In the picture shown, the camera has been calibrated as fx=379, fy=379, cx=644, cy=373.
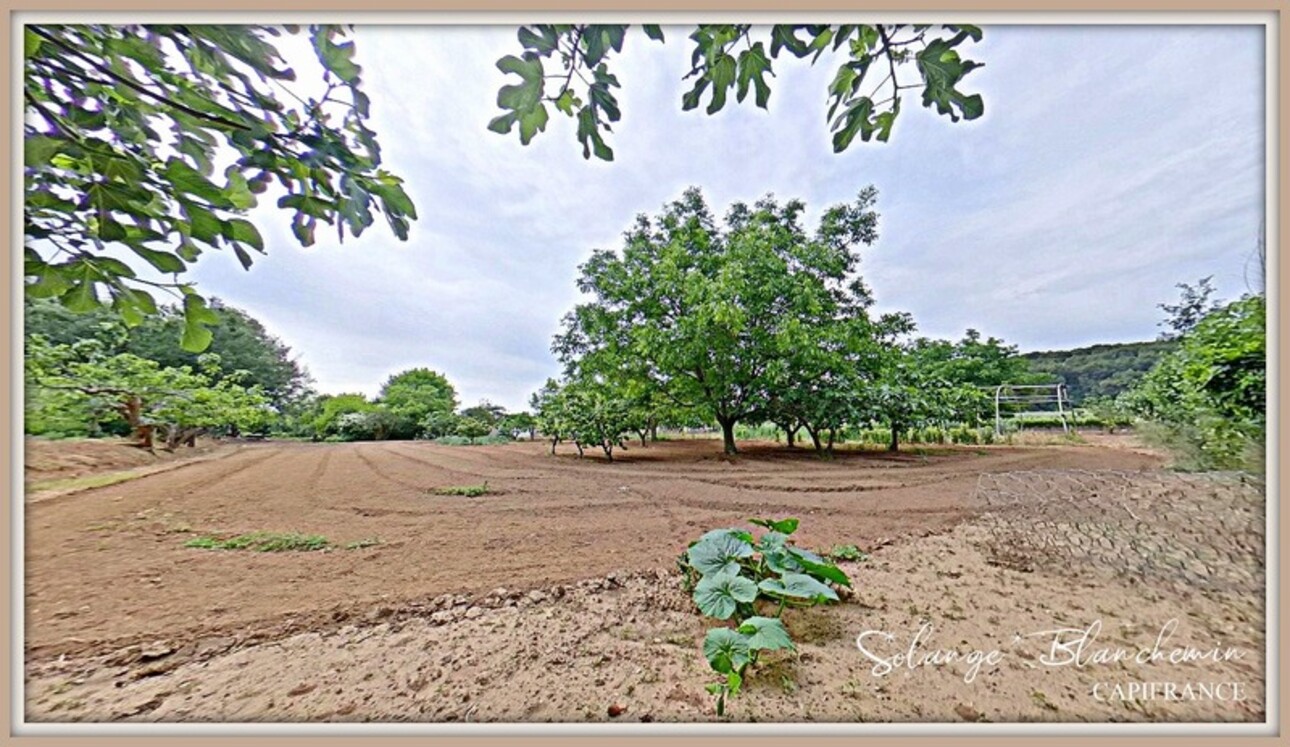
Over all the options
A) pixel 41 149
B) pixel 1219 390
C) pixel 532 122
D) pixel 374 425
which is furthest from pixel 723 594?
pixel 374 425

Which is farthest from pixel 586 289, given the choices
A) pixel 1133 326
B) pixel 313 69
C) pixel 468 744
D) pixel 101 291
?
pixel 1133 326

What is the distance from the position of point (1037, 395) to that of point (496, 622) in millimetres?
1863

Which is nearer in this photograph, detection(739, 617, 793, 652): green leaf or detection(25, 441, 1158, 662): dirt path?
detection(739, 617, 793, 652): green leaf

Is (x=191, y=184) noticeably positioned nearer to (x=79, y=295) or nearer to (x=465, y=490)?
(x=79, y=295)

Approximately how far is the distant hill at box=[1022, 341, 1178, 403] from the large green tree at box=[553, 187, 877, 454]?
75 cm

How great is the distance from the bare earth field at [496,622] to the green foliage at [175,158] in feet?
1.76

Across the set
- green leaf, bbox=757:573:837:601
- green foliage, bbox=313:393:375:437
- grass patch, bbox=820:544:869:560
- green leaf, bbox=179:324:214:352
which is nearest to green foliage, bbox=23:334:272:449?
green foliage, bbox=313:393:375:437

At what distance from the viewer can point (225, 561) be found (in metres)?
0.84

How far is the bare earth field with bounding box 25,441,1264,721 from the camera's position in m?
0.58

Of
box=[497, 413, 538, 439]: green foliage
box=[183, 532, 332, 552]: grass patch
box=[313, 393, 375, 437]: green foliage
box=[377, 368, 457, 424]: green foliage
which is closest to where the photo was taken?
box=[183, 532, 332, 552]: grass patch

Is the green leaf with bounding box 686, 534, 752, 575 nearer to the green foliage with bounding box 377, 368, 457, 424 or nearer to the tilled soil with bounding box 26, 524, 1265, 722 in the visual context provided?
the tilled soil with bounding box 26, 524, 1265, 722

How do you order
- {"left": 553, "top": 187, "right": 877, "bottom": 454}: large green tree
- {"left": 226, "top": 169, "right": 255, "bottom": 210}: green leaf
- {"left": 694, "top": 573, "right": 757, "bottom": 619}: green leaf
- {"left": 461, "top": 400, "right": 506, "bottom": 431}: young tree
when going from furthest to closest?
{"left": 553, "top": 187, "right": 877, "bottom": 454}: large green tree < {"left": 461, "top": 400, "right": 506, "bottom": 431}: young tree < {"left": 694, "top": 573, "right": 757, "bottom": 619}: green leaf < {"left": 226, "top": 169, "right": 255, "bottom": 210}: green leaf

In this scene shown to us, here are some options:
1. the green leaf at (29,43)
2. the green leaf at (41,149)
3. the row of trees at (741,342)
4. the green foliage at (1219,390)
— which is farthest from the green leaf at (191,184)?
the green foliage at (1219,390)

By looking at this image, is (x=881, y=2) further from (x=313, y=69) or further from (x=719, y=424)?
(x=719, y=424)
